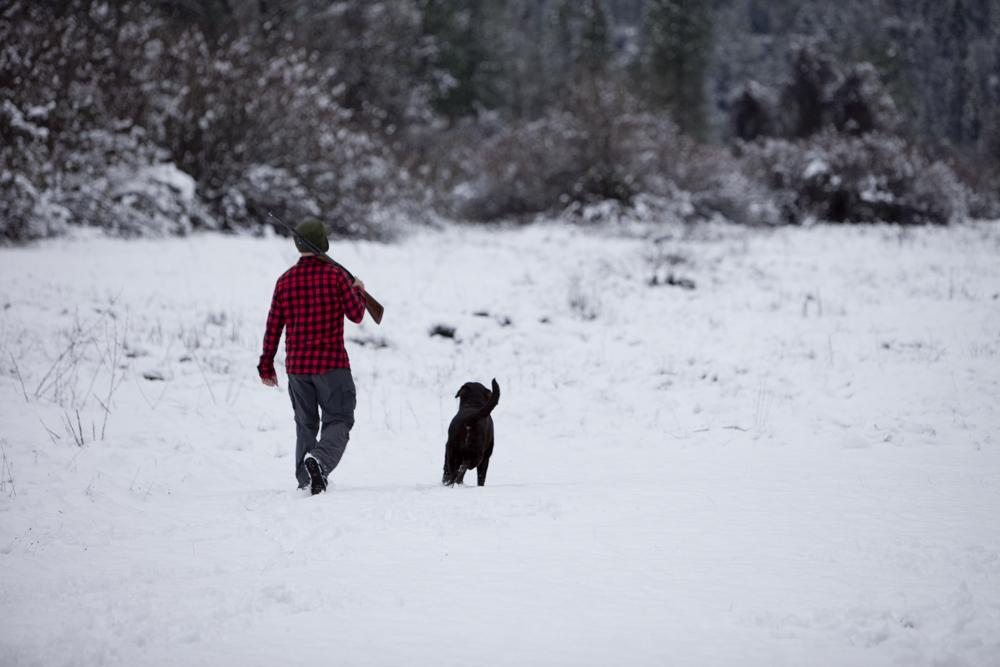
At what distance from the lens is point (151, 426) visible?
6.55m

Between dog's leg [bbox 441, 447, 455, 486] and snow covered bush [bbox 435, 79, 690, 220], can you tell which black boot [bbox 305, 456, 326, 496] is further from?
snow covered bush [bbox 435, 79, 690, 220]

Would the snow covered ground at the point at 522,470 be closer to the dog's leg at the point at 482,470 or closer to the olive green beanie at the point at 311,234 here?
the dog's leg at the point at 482,470

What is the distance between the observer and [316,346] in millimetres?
4648

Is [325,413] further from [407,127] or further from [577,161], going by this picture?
[407,127]

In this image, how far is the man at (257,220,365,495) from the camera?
4656 mm

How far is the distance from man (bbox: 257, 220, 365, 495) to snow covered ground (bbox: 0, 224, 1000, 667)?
37 cm

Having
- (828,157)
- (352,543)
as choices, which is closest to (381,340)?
(352,543)

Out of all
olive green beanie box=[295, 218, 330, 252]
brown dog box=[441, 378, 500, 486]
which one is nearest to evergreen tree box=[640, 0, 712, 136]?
brown dog box=[441, 378, 500, 486]

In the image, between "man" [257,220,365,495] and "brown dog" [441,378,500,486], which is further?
"brown dog" [441,378,500,486]

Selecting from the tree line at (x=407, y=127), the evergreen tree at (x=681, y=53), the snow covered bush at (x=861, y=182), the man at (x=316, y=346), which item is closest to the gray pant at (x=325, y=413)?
the man at (x=316, y=346)

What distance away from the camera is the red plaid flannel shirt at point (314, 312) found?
4.65m

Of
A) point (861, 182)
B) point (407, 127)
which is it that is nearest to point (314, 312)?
point (861, 182)

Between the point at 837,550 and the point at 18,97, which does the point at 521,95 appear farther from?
the point at 837,550

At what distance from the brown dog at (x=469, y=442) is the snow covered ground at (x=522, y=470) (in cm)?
42
